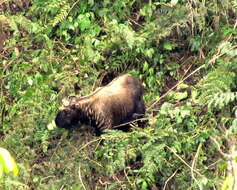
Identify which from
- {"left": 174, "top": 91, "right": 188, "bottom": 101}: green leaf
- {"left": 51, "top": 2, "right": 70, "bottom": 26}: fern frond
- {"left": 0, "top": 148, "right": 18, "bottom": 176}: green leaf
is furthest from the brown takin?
{"left": 0, "top": 148, "right": 18, "bottom": 176}: green leaf

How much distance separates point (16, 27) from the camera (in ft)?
32.8

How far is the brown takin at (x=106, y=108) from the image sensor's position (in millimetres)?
8180

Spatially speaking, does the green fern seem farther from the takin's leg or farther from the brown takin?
the takin's leg

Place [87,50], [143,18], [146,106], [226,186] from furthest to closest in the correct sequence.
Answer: [143,18]
[87,50]
[146,106]
[226,186]

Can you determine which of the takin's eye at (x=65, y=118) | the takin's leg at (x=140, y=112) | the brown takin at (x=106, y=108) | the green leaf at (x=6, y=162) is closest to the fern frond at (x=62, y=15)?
the brown takin at (x=106, y=108)

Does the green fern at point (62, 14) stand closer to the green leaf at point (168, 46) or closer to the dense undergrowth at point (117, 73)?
the dense undergrowth at point (117, 73)

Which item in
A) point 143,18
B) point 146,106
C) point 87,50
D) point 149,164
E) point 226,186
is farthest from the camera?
point 143,18

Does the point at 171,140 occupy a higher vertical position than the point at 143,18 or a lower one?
lower

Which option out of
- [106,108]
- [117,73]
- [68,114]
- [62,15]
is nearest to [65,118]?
[68,114]

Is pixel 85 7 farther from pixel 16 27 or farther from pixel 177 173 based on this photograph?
pixel 177 173

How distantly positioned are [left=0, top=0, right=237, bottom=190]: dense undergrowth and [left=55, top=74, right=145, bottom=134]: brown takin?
0.81 feet

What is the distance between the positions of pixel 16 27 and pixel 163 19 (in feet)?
7.36

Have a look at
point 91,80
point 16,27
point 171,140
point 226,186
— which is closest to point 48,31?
point 16,27

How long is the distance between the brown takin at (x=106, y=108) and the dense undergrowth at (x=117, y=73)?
0.25 meters
